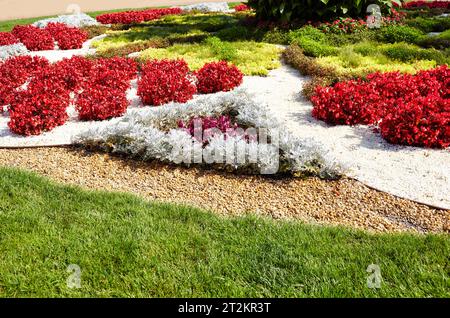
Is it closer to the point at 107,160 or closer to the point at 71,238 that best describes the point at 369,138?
the point at 107,160

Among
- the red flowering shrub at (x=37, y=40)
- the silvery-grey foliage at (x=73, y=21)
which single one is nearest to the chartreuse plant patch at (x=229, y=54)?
the red flowering shrub at (x=37, y=40)

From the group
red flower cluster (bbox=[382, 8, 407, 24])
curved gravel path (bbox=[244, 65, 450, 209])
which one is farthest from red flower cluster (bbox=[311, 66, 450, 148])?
red flower cluster (bbox=[382, 8, 407, 24])

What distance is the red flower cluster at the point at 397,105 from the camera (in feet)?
21.7

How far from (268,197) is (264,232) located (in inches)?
35.6

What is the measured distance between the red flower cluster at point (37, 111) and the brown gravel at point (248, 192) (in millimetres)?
984

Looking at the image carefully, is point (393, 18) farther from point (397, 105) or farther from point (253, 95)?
point (253, 95)

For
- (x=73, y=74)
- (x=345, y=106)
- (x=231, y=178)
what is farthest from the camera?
(x=73, y=74)

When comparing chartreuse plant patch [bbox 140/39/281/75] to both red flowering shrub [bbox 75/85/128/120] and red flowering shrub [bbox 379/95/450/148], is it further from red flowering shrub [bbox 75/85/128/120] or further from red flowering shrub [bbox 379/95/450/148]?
red flowering shrub [bbox 379/95/450/148]

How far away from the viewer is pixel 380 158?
6.38 m

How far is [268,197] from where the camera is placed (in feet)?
18.4

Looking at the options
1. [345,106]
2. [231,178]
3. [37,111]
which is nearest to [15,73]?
[37,111]

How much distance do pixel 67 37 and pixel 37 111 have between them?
8419mm

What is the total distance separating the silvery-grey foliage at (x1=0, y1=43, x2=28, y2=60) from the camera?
13.5 meters

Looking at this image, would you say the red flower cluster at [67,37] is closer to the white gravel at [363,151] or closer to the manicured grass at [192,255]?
the white gravel at [363,151]
